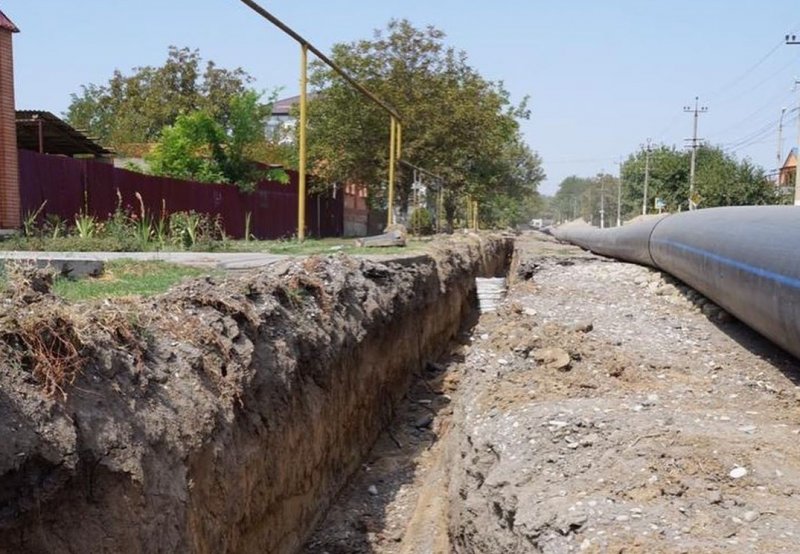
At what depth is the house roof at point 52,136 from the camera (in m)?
16.2

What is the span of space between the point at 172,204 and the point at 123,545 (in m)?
15.4

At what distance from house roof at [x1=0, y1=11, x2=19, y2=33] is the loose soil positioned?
9549 millimetres

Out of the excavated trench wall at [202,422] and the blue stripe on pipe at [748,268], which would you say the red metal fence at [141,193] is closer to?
the excavated trench wall at [202,422]

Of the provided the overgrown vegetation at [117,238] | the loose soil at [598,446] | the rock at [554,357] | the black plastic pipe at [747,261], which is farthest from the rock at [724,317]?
the overgrown vegetation at [117,238]

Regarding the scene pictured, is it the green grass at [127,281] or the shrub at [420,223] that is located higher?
the shrub at [420,223]

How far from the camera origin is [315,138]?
93.0 feet

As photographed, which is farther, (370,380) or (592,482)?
(370,380)

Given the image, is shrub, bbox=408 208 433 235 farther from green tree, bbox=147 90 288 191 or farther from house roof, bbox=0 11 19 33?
house roof, bbox=0 11 19 33

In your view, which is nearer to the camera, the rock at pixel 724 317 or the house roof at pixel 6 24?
the rock at pixel 724 317

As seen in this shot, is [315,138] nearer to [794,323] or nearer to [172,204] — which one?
[172,204]

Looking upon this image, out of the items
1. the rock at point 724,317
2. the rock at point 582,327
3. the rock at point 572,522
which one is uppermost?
the rock at point 724,317

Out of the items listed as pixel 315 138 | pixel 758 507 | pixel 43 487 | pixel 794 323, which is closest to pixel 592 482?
pixel 758 507

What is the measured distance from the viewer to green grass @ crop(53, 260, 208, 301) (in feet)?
16.7

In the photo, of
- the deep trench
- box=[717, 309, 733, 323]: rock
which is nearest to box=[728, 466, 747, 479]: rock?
the deep trench
